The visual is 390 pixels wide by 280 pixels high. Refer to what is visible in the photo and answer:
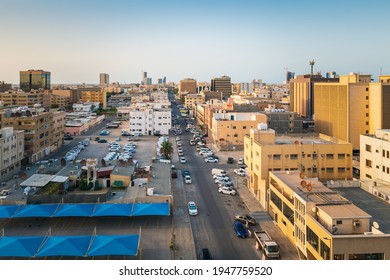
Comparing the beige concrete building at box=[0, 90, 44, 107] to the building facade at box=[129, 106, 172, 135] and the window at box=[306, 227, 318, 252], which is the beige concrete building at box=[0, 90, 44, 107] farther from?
the window at box=[306, 227, 318, 252]

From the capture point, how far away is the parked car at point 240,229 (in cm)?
565

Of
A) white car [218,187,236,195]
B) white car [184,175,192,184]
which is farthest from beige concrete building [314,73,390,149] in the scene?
white car [184,175,192,184]

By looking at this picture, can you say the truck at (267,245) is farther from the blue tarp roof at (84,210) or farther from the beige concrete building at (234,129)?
the beige concrete building at (234,129)

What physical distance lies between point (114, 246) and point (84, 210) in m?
1.88

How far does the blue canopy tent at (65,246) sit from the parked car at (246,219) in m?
2.68

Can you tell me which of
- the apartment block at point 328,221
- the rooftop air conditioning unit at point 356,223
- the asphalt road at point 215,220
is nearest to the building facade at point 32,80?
the asphalt road at point 215,220

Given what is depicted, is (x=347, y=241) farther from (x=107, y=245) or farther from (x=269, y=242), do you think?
(x=107, y=245)

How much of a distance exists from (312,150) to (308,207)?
3.07 m

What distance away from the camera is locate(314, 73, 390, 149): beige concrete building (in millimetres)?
11666

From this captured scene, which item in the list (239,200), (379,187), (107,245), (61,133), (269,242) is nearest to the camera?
(107,245)

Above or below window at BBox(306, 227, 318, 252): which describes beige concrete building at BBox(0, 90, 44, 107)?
above

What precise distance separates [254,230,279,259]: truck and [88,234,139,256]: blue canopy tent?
5.71ft

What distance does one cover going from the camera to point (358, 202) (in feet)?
17.6
